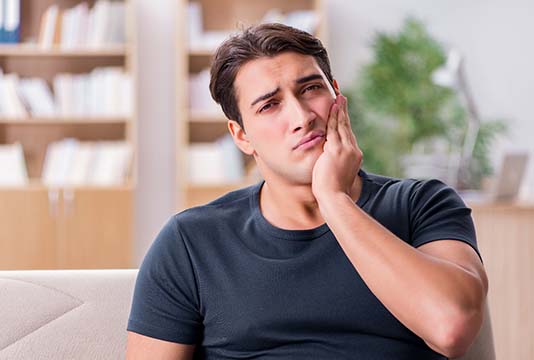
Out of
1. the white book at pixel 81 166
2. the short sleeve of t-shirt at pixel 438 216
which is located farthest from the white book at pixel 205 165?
the short sleeve of t-shirt at pixel 438 216

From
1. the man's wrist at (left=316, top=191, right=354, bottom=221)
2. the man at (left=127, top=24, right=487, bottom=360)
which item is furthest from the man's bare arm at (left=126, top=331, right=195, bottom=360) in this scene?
the man's wrist at (left=316, top=191, right=354, bottom=221)

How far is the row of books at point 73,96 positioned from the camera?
525cm

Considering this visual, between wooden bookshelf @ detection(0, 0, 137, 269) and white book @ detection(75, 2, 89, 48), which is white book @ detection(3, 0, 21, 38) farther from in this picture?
white book @ detection(75, 2, 89, 48)

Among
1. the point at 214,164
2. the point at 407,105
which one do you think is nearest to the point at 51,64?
the point at 214,164

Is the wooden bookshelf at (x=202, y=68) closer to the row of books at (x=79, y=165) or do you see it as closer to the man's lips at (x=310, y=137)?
the row of books at (x=79, y=165)

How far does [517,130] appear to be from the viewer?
5652 millimetres

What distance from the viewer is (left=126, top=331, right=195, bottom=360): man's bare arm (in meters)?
1.52

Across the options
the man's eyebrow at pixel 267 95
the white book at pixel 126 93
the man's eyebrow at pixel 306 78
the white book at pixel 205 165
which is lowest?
the white book at pixel 205 165

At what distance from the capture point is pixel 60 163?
17.4ft

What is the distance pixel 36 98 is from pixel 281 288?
13.3ft

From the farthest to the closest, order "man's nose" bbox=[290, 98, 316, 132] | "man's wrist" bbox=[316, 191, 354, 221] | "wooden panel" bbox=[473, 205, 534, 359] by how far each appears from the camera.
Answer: "wooden panel" bbox=[473, 205, 534, 359]
"man's nose" bbox=[290, 98, 316, 132]
"man's wrist" bbox=[316, 191, 354, 221]

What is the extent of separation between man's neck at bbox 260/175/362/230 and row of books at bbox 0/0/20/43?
3887 millimetres

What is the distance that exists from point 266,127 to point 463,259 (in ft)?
1.41

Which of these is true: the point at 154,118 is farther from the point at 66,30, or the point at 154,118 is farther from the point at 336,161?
the point at 336,161
